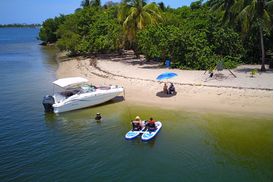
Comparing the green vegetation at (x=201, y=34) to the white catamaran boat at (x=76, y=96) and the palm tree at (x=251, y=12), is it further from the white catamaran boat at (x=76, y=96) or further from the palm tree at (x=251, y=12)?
the white catamaran boat at (x=76, y=96)

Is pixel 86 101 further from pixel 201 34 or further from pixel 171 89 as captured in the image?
pixel 201 34

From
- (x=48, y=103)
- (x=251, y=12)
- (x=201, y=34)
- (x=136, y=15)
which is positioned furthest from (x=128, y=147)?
(x=136, y=15)

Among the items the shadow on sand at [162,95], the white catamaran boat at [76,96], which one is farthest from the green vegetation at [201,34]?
the white catamaran boat at [76,96]

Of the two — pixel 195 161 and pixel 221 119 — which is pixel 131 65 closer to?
pixel 221 119

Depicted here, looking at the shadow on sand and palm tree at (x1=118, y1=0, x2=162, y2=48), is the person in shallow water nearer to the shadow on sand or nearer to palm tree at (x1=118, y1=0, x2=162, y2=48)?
the shadow on sand

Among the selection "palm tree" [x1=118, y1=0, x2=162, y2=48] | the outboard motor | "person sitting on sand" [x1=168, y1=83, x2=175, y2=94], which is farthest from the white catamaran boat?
"palm tree" [x1=118, y1=0, x2=162, y2=48]

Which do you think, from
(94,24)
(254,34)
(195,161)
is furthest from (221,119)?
(94,24)

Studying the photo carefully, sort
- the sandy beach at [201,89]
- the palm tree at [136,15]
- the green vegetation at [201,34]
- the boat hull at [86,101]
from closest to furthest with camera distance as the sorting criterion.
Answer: the sandy beach at [201,89]
the boat hull at [86,101]
the green vegetation at [201,34]
the palm tree at [136,15]
